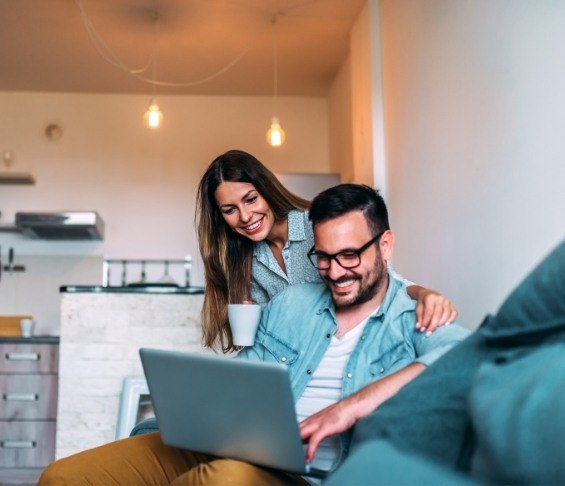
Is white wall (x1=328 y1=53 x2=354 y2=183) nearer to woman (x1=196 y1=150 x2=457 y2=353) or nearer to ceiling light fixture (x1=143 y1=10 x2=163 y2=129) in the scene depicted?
ceiling light fixture (x1=143 y1=10 x2=163 y2=129)

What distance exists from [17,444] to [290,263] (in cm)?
281

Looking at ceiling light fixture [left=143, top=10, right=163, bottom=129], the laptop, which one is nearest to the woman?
the laptop

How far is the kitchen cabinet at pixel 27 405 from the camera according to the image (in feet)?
14.8

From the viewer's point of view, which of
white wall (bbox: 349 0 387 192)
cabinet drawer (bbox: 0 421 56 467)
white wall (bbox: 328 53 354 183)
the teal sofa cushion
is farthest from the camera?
white wall (bbox: 328 53 354 183)

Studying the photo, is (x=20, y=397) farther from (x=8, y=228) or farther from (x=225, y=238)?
(x=225, y=238)

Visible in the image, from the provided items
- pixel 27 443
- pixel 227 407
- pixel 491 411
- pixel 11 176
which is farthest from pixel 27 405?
pixel 491 411

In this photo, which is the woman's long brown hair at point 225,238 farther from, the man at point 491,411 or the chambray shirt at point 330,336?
the man at point 491,411

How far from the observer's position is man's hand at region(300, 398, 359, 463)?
1368 millimetres

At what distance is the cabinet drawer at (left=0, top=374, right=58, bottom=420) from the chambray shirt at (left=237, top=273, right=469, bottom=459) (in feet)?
9.87

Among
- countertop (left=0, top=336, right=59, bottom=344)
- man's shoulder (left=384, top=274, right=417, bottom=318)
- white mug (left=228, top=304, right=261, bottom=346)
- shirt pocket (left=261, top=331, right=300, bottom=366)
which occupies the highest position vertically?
man's shoulder (left=384, top=274, right=417, bottom=318)

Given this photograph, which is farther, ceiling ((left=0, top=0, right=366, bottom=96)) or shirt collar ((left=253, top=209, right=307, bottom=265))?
ceiling ((left=0, top=0, right=366, bottom=96))

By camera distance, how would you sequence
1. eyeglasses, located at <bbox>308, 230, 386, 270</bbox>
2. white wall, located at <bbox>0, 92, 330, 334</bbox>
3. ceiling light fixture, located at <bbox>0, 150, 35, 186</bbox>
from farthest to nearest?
white wall, located at <bbox>0, 92, 330, 334</bbox>
ceiling light fixture, located at <bbox>0, 150, 35, 186</bbox>
eyeglasses, located at <bbox>308, 230, 386, 270</bbox>

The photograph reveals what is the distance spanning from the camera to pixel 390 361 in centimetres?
171

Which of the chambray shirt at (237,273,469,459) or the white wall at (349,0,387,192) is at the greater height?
the white wall at (349,0,387,192)
